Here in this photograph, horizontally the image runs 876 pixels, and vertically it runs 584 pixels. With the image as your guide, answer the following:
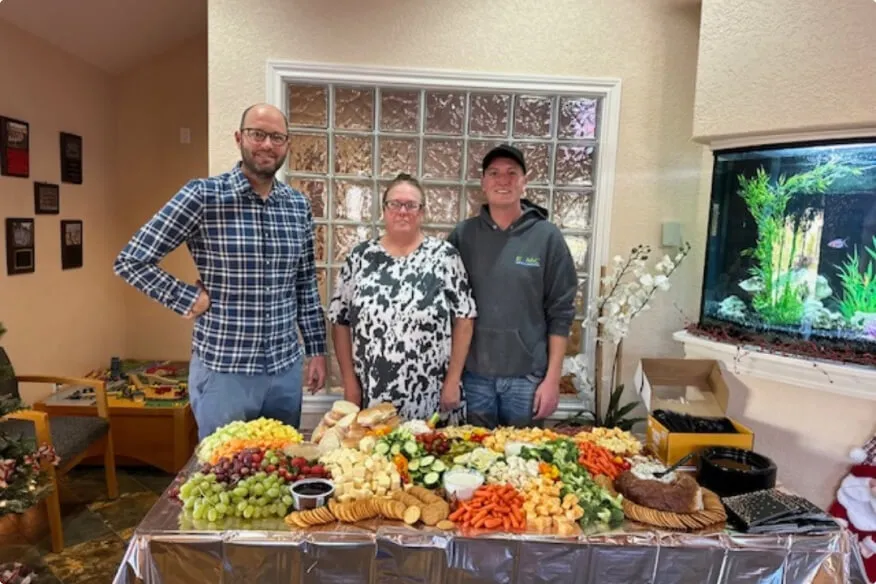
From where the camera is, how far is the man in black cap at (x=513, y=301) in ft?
7.16

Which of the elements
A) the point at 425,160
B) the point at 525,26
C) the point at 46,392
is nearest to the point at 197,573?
the point at 425,160

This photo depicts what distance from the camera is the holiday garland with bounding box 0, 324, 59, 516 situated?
5.45 feet

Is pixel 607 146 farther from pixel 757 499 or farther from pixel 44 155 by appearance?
pixel 44 155

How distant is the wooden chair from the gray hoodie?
169 cm

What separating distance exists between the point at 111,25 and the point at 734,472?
12.8 feet

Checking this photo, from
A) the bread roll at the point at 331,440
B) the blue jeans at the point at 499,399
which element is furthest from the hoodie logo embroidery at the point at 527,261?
the bread roll at the point at 331,440

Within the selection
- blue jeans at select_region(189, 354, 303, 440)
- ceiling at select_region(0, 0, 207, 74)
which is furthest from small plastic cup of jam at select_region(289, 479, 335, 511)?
ceiling at select_region(0, 0, 207, 74)

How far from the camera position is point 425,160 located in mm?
2910

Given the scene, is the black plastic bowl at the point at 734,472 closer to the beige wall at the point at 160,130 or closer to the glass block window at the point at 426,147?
the glass block window at the point at 426,147

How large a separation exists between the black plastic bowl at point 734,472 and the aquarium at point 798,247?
0.83 meters

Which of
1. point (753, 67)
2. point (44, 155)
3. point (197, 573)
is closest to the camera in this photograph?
point (197, 573)

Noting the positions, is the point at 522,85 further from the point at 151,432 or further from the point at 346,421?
the point at 151,432

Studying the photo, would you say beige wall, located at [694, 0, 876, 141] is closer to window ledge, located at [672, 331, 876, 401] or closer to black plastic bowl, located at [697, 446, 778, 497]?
window ledge, located at [672, 331, 876, 401]

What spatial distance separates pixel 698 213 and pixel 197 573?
2.56m
